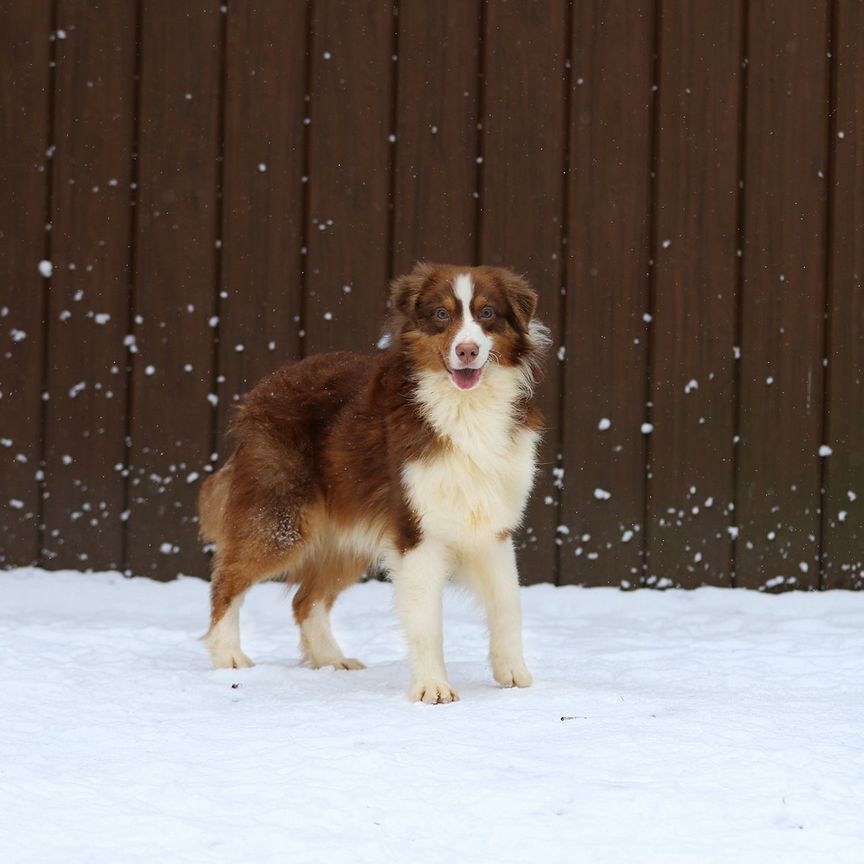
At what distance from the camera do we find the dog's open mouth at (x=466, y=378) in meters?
A: 3.75

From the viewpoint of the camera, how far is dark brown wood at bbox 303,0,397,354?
5551 mm

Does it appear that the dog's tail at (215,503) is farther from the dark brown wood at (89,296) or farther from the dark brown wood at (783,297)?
the dark brown wood at (783,297)

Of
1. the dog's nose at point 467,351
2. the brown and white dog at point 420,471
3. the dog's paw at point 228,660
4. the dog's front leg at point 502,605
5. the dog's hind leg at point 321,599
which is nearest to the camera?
the dog's nose at point 467,351

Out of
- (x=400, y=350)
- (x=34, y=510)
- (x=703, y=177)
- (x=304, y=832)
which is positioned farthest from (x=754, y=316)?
(x=304, y=832)

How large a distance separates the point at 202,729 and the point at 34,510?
8.41 feet

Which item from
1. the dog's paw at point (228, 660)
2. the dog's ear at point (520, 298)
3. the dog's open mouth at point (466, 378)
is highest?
the dog's ear at point (520, 298)

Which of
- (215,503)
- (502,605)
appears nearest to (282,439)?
(215,503)

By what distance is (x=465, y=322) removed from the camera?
3.72 metres

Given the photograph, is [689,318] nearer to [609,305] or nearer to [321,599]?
[609,305]

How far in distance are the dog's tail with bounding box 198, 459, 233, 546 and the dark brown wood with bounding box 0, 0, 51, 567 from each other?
1.31 m

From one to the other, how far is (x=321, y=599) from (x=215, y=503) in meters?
0.50

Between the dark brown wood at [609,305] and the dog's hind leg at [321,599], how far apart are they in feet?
4.60

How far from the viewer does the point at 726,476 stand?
559cm

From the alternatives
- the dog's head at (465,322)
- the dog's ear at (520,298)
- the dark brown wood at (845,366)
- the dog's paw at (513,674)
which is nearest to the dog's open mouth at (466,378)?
the dog's head at (465,322)
